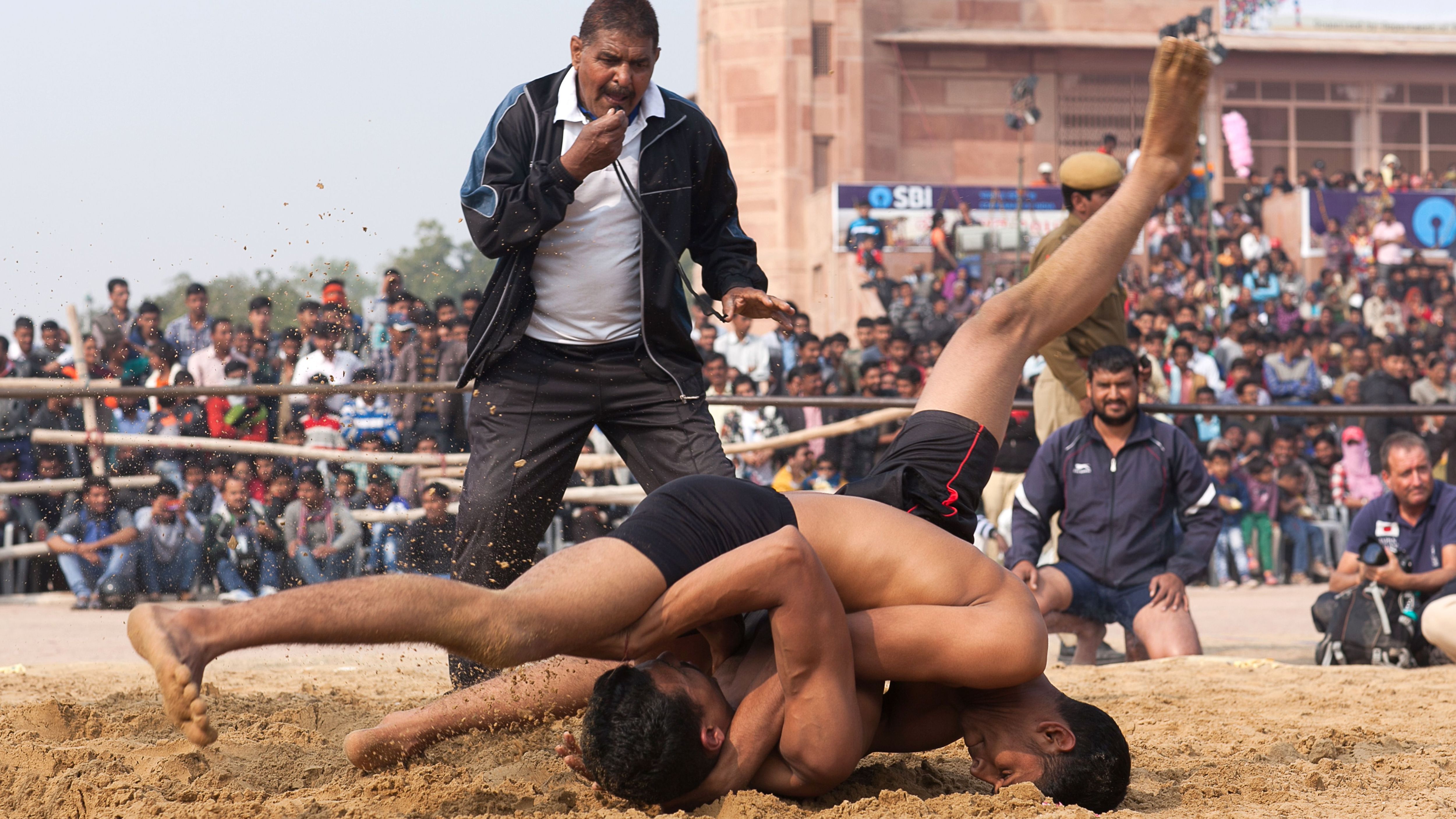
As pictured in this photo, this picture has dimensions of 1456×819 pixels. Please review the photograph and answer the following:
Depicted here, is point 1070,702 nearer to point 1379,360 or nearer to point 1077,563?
point 1077,563

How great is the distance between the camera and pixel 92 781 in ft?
9.46

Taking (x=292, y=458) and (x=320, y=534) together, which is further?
(x=292, y=458)

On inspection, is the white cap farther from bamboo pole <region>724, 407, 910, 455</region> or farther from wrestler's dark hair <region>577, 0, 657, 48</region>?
wrestler's dark hair <region>577, 0, 657, 48</region>

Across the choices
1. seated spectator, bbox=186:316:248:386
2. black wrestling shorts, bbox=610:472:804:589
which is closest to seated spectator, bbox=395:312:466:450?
seated spectator, bbox=186:316:248:386

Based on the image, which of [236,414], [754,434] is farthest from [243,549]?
[754,434]

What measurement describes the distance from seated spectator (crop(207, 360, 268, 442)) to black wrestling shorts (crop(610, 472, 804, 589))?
17.4ft

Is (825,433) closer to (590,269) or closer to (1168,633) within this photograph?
(1168,633)

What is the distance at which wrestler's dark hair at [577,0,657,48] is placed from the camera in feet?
12.2

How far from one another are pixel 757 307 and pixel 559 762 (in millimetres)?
1325

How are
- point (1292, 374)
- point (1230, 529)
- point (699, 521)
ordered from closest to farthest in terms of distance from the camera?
point (699, 521), point (1230, 529), point (1292, 374)

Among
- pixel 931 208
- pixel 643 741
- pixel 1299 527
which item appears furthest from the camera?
pixel 931 208

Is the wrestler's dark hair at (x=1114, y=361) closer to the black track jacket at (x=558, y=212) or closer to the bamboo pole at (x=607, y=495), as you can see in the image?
the black track jacket at (x=558, y=212)

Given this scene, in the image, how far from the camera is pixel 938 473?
3.51 meters

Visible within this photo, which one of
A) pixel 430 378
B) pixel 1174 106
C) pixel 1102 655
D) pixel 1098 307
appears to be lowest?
pixel 1102 655
